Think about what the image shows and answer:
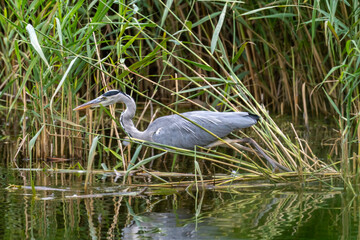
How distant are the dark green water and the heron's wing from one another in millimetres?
768

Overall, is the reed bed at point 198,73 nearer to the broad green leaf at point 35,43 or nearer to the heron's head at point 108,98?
the heron's head at point 108,98

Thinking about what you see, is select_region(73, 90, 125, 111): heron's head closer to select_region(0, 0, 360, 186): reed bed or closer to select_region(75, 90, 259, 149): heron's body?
select_region(75, 90, 259, 149): heron's body

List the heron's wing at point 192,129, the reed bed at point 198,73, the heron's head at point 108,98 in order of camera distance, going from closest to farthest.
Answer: the heron's wing at point 192,129
the heron's head at point 108,98
the reed bed at point 198,73

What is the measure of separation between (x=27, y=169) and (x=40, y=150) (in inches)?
→ 27.0

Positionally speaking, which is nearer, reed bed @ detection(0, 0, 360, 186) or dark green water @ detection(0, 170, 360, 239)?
dark green water @ detection(0, 170, 360, 239)

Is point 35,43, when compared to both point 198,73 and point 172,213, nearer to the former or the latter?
point 172,213

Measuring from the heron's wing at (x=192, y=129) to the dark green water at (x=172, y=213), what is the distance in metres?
0.77

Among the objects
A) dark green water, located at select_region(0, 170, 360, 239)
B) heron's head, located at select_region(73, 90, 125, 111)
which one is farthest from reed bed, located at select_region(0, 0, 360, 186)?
dark green water, located at select_region(0, 170, 360, 239)

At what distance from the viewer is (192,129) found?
516cm

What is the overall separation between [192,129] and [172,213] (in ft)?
4.91

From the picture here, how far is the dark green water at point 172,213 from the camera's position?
3258mm

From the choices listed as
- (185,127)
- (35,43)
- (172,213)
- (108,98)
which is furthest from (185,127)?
(35,43)

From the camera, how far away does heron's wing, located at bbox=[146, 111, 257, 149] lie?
16.6 feet

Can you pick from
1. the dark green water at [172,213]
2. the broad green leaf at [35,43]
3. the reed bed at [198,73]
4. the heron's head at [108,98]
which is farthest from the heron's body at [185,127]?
the broad green leaf at [35,43]
